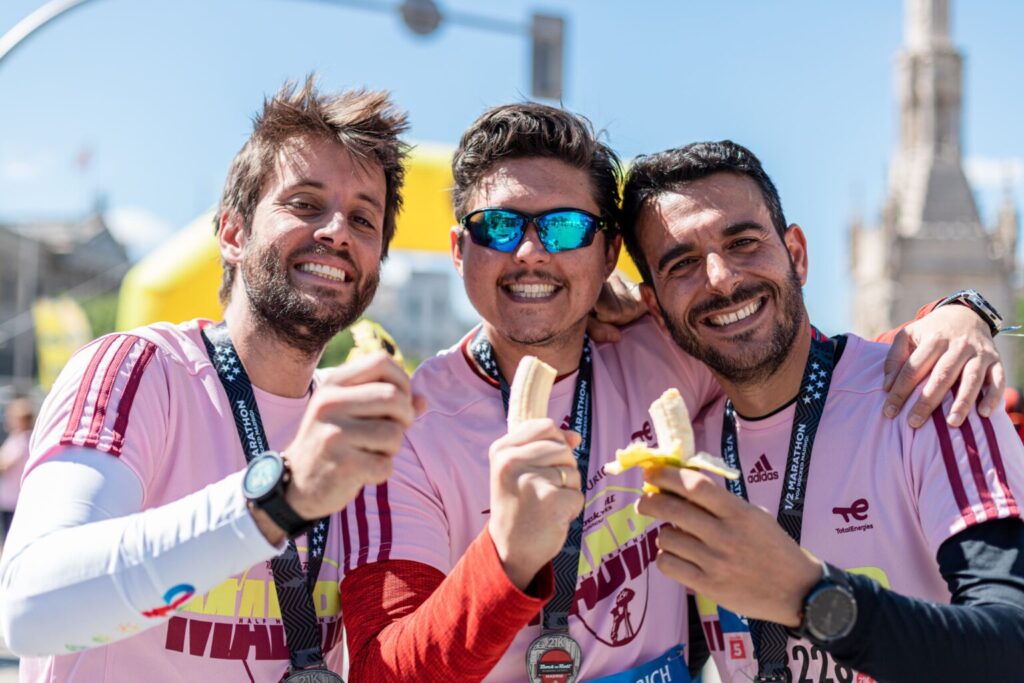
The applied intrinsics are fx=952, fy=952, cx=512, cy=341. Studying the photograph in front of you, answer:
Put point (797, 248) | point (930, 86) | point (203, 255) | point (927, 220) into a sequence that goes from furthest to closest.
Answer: point (930, 86), point (927, 220), point (203, 255), point (797, 248)

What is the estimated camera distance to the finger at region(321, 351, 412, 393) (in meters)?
2.14

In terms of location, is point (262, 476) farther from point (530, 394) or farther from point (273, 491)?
point (530, 394)

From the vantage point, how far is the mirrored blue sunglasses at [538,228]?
3.40 metres

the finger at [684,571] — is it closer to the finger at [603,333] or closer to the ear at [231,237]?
the finger at [603,333]

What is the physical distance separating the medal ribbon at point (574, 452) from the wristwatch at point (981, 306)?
1.38m

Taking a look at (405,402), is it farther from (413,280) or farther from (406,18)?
(413,280)

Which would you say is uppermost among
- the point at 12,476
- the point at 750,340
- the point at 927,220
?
the point at 927,220

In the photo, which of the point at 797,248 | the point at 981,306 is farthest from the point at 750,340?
the point at 981,306

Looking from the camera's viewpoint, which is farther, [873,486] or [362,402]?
[873,486]

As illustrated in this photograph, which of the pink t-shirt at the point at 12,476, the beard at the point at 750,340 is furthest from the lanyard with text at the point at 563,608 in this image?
the pink t-shirt at the point at 12,476

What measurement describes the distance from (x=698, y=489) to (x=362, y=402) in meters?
0.79

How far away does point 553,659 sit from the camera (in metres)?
2.99

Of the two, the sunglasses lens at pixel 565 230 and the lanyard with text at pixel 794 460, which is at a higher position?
the sunglasses lens at pixel 565 230

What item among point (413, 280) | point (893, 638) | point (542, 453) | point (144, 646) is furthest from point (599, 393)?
point (413, 280)
